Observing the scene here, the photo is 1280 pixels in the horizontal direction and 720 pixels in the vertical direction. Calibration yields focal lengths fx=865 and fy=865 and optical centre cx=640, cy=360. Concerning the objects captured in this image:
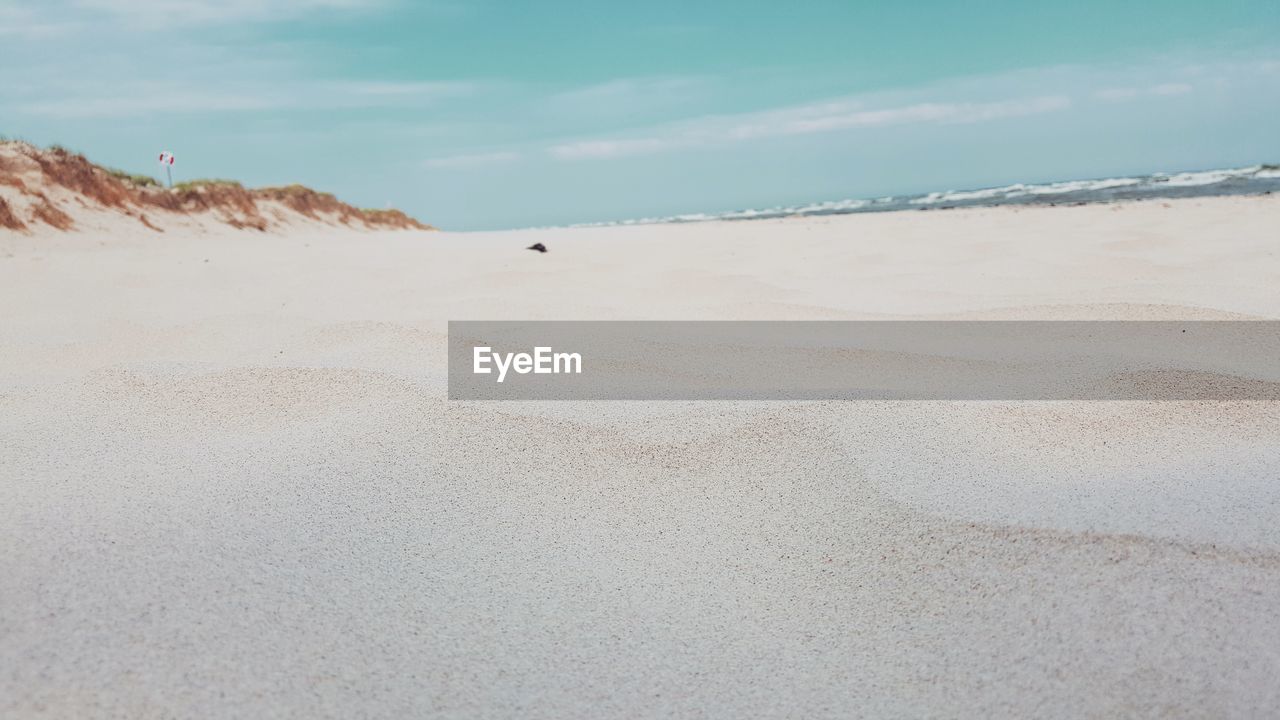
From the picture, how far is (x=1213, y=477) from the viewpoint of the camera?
66.7 inches

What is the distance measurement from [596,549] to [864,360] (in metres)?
1.48

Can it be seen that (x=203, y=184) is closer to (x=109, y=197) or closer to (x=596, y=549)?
(x=109, y=197)

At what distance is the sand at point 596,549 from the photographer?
1.11 metres

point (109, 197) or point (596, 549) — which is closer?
point (596, 549)

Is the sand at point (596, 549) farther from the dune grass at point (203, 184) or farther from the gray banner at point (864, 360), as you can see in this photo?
the dune grass at point (203, 184)

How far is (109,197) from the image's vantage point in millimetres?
10133

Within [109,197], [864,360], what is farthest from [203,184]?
[864,360]

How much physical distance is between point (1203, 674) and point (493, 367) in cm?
199

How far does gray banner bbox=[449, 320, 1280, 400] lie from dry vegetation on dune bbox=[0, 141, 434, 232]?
6.61 meters

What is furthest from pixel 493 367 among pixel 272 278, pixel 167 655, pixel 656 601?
pixel 272 278

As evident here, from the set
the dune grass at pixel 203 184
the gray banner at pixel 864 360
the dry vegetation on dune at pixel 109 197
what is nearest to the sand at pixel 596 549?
the gray banner at pixel 864 360

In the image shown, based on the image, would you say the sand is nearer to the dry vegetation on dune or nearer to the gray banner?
the gray banner

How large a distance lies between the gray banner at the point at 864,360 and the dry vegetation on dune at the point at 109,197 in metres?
6.61

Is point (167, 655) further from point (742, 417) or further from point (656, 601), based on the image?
point (742, 417)
